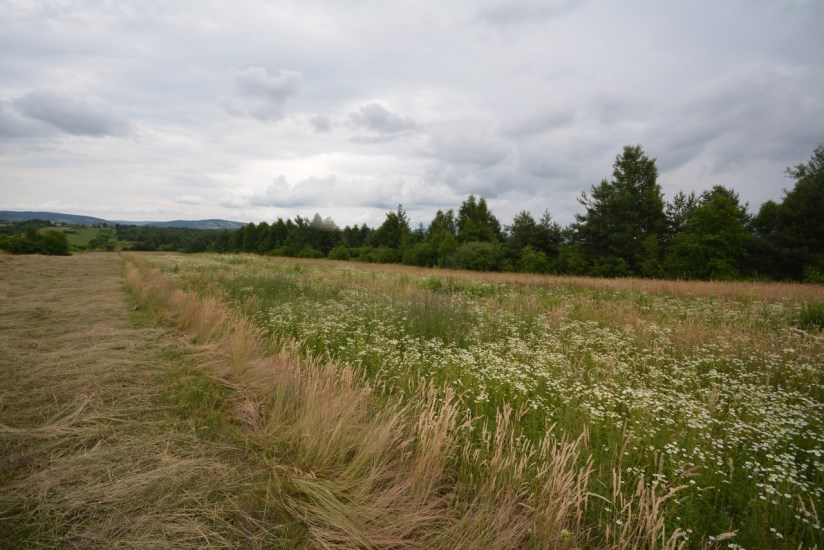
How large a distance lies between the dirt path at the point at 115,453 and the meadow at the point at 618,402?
1.50 meters

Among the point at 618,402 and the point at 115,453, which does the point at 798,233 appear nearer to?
the point at 618,402

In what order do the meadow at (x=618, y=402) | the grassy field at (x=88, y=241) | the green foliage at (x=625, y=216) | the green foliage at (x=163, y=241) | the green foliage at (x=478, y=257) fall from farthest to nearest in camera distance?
1. the green foliage at (x=163, y=241)
2. the grassy field at (x=88, y=241)
3. the green foliage at (x=478, y=257)
4. the green foliage at (x=625, y=216)
5. the meadow at (x=618, y=402)

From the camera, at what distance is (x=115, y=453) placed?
311 cm

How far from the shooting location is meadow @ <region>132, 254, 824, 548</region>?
2.41m

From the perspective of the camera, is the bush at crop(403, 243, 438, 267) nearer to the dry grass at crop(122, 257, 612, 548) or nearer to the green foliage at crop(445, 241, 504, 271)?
the green foliage at crop(445, 241, 504, 271)

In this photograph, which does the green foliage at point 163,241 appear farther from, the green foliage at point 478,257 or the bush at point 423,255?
the green foliage at point 478,257

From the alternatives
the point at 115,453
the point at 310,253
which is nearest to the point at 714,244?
the point at 115,453

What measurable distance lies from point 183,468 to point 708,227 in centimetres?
3576

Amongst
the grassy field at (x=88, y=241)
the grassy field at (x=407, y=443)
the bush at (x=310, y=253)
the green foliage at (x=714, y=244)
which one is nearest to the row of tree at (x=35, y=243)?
the grassy field at (x=88, y=241)

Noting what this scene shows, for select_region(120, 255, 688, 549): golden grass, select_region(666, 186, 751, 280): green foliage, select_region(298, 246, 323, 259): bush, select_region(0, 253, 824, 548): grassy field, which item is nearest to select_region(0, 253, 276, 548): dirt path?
select_region(0, 253, 824, 548): grassy field

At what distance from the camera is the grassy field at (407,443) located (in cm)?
232

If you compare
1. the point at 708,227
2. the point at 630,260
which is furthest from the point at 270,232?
the point at 708,227

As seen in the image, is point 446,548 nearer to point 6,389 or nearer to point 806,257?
point 6,389

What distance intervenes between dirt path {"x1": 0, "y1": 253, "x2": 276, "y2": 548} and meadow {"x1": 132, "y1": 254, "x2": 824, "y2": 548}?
1.50 meters
